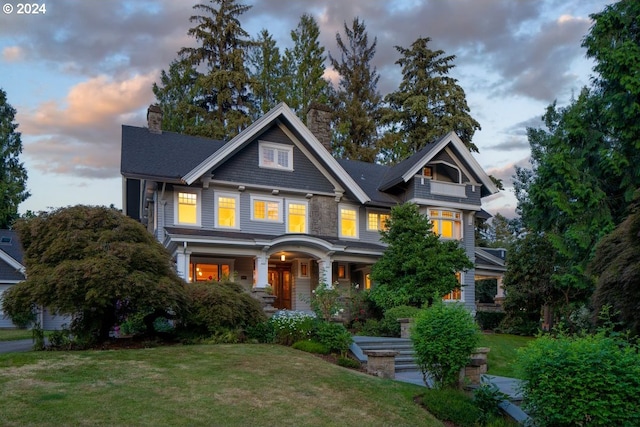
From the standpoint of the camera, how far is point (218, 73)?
38812mm

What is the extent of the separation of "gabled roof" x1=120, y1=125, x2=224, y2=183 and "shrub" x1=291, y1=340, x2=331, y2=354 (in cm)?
926

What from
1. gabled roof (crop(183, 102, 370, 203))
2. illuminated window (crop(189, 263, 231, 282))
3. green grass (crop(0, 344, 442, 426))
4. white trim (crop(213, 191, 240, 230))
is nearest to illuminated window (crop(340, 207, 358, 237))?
gabled roof (crop(183, 102, 370, 203))

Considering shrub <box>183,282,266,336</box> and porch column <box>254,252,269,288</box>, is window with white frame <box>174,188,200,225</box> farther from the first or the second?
shrub <box>183,282,266,336</box>

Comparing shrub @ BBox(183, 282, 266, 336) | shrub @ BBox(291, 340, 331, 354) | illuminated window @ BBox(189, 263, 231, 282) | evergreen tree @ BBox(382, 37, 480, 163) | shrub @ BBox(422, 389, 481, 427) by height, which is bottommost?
shrub @ BBox(422, 389, 481, 427)

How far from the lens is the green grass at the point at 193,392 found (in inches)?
307

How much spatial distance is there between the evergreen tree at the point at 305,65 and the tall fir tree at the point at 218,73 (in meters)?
3.18

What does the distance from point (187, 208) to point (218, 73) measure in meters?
19.8

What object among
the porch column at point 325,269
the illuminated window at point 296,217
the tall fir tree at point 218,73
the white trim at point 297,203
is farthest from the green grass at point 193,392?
the tall fir tree at point 218,73

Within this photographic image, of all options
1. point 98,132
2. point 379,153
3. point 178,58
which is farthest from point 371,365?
point 178,58

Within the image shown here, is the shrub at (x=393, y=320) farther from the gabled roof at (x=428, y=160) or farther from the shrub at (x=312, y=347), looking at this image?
the gabled roof at (x=428, y=160)

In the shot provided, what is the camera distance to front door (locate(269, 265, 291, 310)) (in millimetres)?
24734

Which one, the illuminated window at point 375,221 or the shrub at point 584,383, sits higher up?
the illuminated window at point 375,221

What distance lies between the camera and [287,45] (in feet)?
140

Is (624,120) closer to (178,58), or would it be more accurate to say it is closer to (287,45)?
(287,45)
